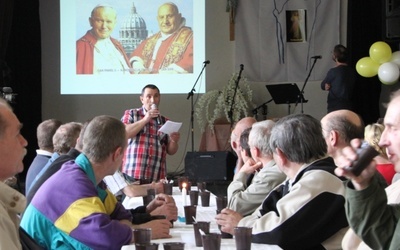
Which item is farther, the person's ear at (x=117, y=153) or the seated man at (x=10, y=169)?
the person's ear at (x=117, y=153)

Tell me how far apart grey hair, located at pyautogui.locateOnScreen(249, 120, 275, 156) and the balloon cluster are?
227 inches

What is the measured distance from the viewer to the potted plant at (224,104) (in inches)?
400

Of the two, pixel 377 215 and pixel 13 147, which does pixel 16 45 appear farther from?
pixel 377 215

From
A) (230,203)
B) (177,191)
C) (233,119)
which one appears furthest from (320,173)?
(233,119)

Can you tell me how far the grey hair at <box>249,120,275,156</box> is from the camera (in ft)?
11.8

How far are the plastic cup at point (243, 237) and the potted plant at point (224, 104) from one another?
758 centimetres

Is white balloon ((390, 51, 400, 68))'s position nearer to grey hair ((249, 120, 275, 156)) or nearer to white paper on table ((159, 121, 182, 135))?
white paper on table ((159, 121, 182, 135))

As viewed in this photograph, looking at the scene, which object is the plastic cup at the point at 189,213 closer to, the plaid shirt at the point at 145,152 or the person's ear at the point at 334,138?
the person's ear at the point at 334,138

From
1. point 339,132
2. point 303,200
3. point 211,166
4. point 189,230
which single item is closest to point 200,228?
point 303,200

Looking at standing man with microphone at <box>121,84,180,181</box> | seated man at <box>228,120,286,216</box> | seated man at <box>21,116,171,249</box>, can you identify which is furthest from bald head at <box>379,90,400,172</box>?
standing man with microphone at <box>121,84,180,181</box>

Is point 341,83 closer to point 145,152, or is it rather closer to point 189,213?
point 145,152

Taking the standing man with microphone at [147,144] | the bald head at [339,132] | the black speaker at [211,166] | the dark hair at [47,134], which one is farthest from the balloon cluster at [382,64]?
the bald head at [339,132]

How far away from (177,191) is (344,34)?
6.61 m

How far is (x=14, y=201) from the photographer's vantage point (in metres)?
2.02
